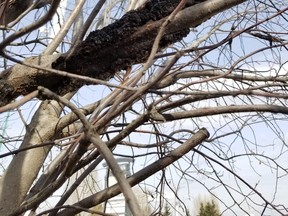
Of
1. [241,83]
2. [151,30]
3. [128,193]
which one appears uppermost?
[241,83]

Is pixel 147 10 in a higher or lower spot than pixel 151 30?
higher

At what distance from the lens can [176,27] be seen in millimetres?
1838

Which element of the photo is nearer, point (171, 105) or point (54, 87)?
point (171, 105)

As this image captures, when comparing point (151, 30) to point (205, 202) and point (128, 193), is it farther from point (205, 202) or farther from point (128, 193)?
point (205, 202)

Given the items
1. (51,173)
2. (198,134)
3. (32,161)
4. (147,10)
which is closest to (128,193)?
(198,134)

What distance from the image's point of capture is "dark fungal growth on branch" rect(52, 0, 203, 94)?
Result: 1.88 meters

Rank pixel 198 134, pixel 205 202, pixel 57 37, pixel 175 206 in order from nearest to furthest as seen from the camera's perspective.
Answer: pixel 198 134
pixel 57 37
pixel 175 206
pixel 205 202

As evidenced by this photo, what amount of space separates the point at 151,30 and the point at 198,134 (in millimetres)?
A: 575

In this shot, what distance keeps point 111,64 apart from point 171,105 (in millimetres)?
417

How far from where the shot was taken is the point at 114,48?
1.89m

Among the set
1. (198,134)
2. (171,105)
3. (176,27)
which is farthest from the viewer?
(176,27)

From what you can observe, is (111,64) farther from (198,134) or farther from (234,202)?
(234,202)

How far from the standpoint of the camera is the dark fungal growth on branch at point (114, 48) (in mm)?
1877

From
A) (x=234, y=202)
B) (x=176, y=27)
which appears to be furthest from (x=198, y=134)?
(x=234, y=202)
